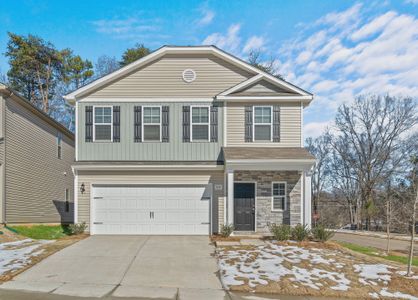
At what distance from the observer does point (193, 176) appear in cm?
1512

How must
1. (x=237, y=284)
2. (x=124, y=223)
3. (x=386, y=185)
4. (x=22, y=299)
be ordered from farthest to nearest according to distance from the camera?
1. (x=386, y=185)
2. (x=124, y=223)
3. (x=237, y=284)
4. (x=22, y=299)

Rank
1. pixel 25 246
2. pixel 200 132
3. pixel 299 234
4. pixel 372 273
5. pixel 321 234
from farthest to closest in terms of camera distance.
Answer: pixel 200 132
pixel 321 234
pixel 299 234
pixel 25 246
pixel 372 273

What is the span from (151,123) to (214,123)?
258cm

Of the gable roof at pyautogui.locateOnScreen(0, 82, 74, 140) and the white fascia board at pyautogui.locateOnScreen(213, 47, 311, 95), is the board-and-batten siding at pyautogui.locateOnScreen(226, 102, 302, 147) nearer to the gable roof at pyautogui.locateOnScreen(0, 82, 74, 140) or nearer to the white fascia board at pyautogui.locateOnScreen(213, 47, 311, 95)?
the white fascia board at pyautogui.locateOnScreen(213, 47, 311, 95)

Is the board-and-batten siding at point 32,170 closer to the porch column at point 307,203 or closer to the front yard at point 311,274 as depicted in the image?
the front yard at point 311,274

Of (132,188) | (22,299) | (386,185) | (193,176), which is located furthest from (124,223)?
(386,185)

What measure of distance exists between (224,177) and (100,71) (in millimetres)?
25260

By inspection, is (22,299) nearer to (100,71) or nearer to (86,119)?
(86,119)

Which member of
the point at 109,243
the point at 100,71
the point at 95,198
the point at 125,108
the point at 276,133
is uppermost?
the point at 100,71

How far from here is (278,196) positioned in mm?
15102

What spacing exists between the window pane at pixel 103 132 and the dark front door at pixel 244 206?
5.54 m

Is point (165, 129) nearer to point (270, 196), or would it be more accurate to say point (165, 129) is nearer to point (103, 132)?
point (103, 132)

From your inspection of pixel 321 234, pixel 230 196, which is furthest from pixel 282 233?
pixel 230 196

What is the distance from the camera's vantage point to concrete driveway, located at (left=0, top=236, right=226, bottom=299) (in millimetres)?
7633
